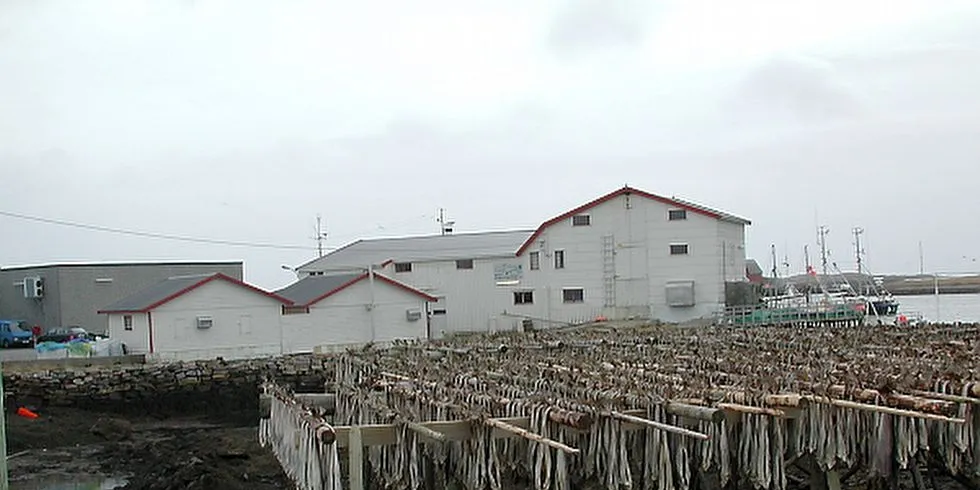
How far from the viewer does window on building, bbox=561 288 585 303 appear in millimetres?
51188

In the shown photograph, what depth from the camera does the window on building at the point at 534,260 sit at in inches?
2063

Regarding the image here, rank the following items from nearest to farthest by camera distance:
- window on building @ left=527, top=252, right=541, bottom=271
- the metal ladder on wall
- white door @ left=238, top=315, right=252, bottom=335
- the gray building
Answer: white door @ left=238, top=315, right=252, bottom=335
the metal ladder on wall
window on building @ left=527, top=252, right=541, bottom=271
the gray building

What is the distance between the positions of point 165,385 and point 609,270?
22.2 m

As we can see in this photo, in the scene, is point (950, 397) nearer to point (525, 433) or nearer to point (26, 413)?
point (525, 433)

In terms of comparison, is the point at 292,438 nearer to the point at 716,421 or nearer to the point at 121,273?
the point at 716,421

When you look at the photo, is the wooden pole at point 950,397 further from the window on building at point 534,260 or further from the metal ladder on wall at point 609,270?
the window on building at point 534,260

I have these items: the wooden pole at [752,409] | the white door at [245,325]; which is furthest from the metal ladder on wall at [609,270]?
the wooden pole at [752,409]

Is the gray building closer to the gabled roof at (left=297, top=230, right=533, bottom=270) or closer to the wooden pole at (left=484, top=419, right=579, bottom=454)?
the gabled roof at (left=297, top=230, right=533, bottom=270)

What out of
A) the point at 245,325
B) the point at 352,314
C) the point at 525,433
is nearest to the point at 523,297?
the point at 352,314

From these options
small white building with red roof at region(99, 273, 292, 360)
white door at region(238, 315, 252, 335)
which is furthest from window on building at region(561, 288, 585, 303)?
white door at region(238, 315, 252, 335)

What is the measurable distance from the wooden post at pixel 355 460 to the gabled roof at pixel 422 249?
42572 mm

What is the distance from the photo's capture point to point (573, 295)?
A: 2021 inches

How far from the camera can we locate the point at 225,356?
137 ft

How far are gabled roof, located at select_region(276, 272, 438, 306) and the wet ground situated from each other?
28.3ft
